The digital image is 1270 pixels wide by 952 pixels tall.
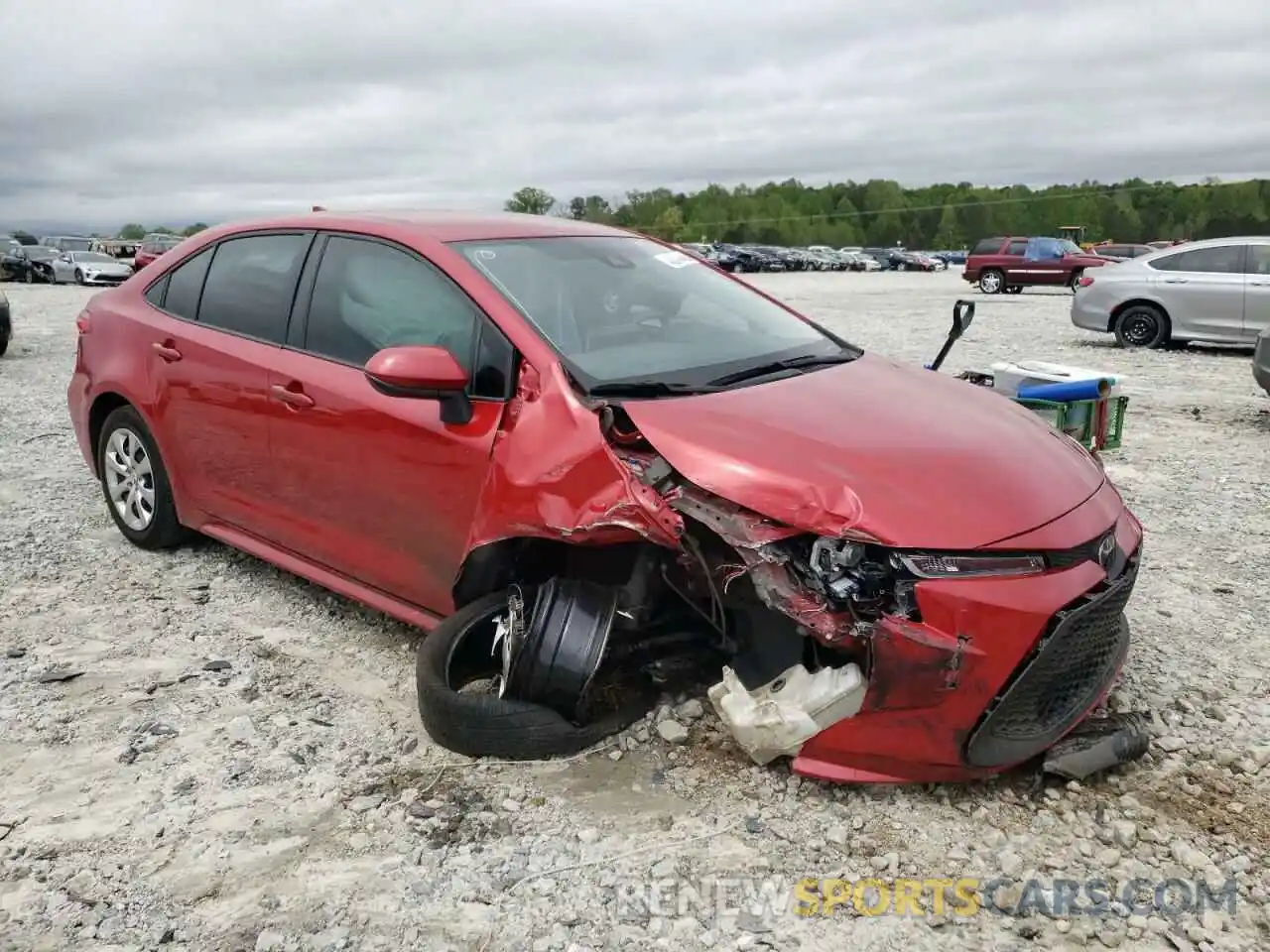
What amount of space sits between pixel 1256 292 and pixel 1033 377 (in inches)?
345

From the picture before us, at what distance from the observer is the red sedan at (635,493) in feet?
8.84

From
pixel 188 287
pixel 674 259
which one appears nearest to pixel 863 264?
pixel 674 259

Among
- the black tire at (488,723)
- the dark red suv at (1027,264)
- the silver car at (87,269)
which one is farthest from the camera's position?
the silver car at (87,269)

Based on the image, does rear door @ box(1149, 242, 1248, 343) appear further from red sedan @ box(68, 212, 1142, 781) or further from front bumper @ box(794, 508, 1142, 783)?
front bumper @ box(794, 508, 1142, 783)

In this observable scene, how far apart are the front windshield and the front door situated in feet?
0.69

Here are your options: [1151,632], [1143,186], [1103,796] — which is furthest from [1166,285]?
[1143,186]

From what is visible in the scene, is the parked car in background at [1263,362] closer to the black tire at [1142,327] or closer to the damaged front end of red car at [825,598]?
the black tire at [1142,327]

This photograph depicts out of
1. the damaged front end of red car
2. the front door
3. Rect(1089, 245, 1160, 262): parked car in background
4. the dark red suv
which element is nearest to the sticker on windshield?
the front door

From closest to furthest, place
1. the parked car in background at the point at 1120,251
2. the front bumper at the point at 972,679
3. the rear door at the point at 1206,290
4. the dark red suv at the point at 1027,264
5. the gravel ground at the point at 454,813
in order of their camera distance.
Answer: the gravel ground at the point at 454,813 → the front bumper at the point at 972,679 → the rear door at the point at 1206,290 → the dark red suv at the point at 1027,264 → the parked car in background at the point at 1120,251

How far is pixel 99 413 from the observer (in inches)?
199

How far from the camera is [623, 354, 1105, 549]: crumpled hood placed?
268 cm

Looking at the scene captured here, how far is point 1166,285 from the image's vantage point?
13219 mm

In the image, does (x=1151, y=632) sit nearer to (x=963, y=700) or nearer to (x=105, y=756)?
(x=963, y=700)

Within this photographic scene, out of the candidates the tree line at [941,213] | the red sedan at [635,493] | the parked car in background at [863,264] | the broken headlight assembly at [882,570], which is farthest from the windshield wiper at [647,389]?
the tree line at [941,213]
